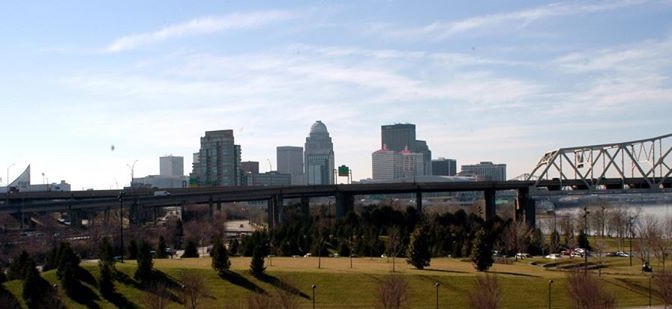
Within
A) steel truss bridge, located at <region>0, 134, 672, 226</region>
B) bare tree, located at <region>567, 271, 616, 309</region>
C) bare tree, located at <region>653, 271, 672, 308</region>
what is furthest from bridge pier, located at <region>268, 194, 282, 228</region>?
bare tree, located at <region>567, 271, 616, 309</region>

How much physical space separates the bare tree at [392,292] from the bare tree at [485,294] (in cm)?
320

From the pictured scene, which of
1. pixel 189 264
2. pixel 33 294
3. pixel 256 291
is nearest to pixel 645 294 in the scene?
pixel 256 291

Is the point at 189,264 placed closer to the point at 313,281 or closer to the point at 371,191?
the point at 313,281

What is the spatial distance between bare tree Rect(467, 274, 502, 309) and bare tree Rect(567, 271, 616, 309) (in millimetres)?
3433

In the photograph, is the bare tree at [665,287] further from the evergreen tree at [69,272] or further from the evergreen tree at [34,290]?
the evergreen tree at [34,290]

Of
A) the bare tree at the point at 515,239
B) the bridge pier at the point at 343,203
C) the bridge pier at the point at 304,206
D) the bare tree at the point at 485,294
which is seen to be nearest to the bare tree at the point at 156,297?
the bare tree at the point at 485,294

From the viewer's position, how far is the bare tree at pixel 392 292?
37.5m

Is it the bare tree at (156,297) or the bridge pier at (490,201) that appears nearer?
the bare tree at (156,297)

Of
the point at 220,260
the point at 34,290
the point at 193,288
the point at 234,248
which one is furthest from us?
the point at 234,248

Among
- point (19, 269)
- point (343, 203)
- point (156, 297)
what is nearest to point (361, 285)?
point (156, 297)

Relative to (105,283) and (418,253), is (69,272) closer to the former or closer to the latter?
(105,283)

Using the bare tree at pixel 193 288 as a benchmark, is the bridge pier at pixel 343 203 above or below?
above

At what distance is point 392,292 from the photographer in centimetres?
3819

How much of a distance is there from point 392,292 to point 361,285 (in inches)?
246
